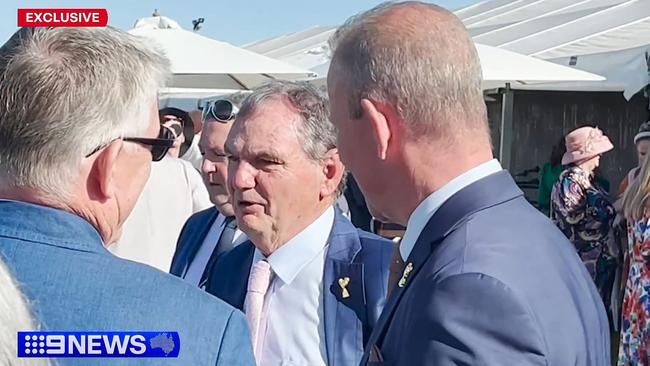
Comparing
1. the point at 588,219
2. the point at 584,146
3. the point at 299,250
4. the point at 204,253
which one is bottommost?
the point at 588,219

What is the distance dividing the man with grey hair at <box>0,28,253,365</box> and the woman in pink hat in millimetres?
4835

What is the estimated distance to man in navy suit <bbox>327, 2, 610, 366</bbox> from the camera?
133 centimetres

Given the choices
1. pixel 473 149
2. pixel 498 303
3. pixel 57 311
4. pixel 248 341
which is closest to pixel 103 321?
pixel 57 311

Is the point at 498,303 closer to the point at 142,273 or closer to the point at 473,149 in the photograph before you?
the point at 473,149

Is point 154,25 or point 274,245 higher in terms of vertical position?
point 154,25

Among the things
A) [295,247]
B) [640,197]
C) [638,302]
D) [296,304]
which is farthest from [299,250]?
[638,302]

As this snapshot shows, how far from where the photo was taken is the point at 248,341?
135 centimetres

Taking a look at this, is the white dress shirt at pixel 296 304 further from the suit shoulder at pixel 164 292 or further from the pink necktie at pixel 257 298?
the suit shoulder at pixel 164 292

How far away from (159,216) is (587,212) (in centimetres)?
331

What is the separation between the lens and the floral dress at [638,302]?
394 centimetres

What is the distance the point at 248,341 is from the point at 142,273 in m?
0.20

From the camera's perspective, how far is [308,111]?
93.3 inches

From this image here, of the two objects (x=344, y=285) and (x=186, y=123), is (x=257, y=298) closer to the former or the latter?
(x=344, y=285)

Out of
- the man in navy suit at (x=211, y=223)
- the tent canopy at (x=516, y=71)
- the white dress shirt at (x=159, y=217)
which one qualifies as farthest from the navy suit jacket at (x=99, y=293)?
the tent canopy at (x=516, y=71)
